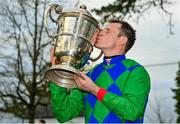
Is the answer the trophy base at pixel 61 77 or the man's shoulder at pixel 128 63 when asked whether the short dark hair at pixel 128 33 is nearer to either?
the man's shoulder at pixel 128 63

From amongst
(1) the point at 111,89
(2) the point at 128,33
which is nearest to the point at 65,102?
(1) the point at 111,89

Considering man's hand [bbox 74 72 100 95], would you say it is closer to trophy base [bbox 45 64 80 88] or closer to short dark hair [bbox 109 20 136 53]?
trophy base [bbox 45 64 80 88]

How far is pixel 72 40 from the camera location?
3.24 meters

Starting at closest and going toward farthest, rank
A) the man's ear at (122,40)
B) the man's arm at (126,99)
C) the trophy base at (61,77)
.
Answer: the man's arm at (126,99)
the trophy base at (61,77)
the man's ear at (122,40)

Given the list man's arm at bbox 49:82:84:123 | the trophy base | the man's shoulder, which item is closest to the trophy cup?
the trophy base

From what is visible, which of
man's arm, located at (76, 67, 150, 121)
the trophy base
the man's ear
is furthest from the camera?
the man's ear

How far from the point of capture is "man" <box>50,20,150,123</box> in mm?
2963

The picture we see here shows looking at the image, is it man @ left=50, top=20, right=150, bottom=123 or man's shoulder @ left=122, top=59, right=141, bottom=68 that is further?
man's shoulder @ left=122, top=59, right=141, bottom=68

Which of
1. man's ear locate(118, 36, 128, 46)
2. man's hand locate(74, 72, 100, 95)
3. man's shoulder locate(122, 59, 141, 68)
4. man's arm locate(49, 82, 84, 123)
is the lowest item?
man's arm locate(49, 82, 84, 123)

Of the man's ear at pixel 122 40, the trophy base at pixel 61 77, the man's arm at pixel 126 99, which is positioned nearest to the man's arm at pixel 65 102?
the trophy base at pixel 61 77

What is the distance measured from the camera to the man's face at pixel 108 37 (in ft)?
10.6

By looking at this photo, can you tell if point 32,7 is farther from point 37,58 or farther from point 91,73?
point 91,73

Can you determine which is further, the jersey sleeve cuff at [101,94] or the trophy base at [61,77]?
the trophy base at [61,77]

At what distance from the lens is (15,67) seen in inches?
769
